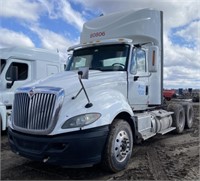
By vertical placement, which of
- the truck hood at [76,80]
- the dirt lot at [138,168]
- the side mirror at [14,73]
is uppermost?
the side mirror at [14,73]

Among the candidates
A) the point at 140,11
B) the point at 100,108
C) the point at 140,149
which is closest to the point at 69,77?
the point at 100,108

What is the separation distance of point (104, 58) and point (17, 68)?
4140 mm

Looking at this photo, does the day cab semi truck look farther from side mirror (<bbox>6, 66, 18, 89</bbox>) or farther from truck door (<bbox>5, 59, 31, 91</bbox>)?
truck door (<bbox>5, 59, 31, 91</bbox>)

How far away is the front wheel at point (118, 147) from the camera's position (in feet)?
16.3

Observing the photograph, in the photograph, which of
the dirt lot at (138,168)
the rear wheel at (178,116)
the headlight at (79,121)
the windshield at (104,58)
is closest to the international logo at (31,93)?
the headlight at (79,121)

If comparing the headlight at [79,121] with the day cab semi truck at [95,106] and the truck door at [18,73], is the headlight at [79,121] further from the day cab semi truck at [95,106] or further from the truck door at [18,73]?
the truck door at [18,73]

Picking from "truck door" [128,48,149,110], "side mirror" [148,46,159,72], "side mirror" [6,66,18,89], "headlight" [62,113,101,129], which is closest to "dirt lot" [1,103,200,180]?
"headlight" [62,113,101,129]

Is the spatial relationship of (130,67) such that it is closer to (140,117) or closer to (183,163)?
(140,117)

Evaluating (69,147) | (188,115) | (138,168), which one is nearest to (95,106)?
(69,147)

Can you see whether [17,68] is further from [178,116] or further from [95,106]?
[178,116]

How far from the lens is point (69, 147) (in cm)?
446

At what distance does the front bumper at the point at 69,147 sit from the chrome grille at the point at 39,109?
7.5 inches

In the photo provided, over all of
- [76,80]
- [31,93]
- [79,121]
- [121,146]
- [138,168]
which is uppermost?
[76,80]

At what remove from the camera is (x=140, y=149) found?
23.5 feet
